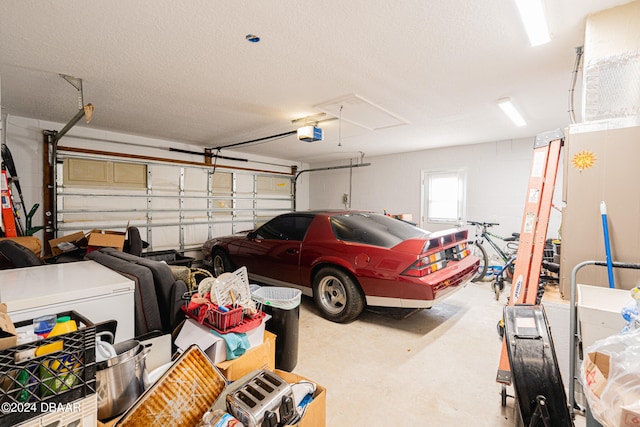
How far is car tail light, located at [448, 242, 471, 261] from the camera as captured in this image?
11.3 ft

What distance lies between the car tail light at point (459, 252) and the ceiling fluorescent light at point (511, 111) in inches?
70.7

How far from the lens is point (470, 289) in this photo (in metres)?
4.66

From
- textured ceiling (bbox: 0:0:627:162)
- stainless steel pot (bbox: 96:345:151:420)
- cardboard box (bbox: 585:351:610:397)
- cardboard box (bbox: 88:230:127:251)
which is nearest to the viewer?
cardboard box (bbox: 585:351:610:397)

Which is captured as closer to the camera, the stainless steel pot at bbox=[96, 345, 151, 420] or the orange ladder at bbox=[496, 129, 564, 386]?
the stainless steel pot at bbox=[96, 345, 151, 420]

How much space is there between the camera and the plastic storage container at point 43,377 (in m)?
0.79

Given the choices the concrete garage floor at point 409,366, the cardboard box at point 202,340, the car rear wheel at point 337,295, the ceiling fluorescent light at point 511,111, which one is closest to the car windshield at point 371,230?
the car rear wheel at point 337,295

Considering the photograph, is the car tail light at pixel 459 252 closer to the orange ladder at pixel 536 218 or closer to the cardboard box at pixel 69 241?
the orange ladder at pixel 536 218

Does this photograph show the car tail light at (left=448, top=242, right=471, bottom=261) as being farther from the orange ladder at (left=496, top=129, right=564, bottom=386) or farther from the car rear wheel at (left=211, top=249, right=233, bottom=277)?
the car rear wheel at (left=211, top=249, right=233, bottom=277)

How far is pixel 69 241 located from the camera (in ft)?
14.1

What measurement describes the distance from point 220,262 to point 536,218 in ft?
15.0

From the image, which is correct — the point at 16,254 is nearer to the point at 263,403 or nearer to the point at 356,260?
the point at 263,403

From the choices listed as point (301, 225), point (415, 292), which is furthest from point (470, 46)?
point (301, 225)

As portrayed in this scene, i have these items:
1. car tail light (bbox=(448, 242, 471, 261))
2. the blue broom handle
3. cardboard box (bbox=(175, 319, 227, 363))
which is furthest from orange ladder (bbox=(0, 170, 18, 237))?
the blue broom handle

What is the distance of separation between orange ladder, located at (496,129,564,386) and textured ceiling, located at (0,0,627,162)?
0.80m
